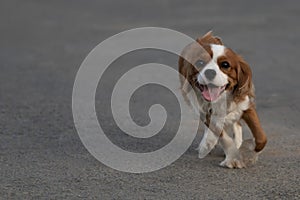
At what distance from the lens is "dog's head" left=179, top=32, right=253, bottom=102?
646cm

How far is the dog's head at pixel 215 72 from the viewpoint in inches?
255

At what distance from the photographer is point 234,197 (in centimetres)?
603

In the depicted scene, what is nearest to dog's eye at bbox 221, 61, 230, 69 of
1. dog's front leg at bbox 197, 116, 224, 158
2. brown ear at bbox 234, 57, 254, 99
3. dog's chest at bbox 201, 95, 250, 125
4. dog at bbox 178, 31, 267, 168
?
dog at bbox 178, 31, 267, 168

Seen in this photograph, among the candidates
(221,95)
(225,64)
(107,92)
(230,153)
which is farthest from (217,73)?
(107,92)

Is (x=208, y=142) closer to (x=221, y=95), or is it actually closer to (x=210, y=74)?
(x=221, y=95)

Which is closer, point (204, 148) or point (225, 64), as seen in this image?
point (225, 64)

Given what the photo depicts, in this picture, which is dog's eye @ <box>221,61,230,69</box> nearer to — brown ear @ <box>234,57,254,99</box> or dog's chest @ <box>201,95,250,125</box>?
brown ear @ <box>234,57,254,99</box>

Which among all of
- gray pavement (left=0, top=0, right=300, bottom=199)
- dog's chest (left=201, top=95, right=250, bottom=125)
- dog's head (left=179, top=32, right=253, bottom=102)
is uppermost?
dog's head (left=179, top=32, right=253, bottom=102)

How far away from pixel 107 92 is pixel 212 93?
3865 mm

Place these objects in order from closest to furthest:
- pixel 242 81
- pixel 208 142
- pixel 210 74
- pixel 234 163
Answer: pixel 210 74
pixel 242 81
pixel 234 163
pixel 208 142

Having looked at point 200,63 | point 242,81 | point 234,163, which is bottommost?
point 234,163

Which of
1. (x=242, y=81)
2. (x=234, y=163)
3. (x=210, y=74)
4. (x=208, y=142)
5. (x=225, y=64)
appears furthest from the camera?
(x=208, y=142)

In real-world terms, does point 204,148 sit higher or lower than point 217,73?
lower

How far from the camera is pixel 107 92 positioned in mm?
10297
